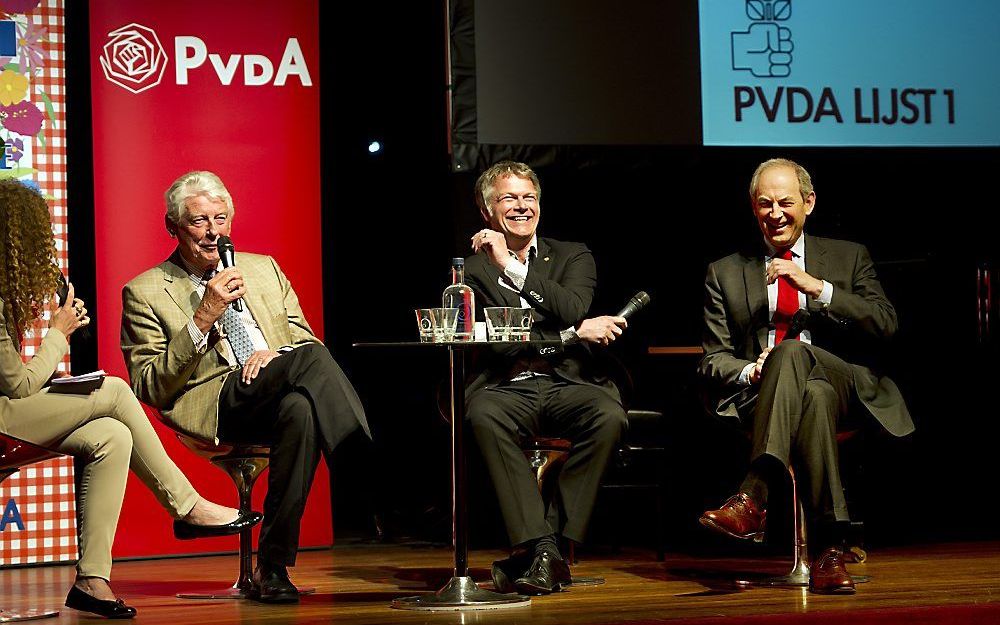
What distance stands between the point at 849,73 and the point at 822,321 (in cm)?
241

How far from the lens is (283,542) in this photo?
12.3 feet

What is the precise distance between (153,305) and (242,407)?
450 mm

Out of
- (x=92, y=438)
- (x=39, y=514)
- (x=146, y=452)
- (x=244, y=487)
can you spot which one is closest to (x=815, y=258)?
(x=244, y=487)

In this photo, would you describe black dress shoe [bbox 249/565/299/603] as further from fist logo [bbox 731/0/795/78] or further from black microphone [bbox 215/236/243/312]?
fist logo [bbox 731/0/795/78]

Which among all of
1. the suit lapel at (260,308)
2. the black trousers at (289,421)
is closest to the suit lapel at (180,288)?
the suit lapel at (260,308)

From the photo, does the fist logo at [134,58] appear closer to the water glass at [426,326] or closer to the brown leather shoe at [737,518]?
the water glass at [426,326]

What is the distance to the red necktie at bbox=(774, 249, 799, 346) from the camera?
421cm

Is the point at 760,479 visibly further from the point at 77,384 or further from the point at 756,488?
the point at 77,384

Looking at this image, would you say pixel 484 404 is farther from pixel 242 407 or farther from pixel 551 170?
pixel 551 170

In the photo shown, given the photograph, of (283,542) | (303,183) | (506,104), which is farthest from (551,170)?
(283,542)

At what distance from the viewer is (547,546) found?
3.81 m

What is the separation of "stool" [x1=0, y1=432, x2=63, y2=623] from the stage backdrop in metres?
1.60

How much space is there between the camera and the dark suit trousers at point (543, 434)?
3.82m

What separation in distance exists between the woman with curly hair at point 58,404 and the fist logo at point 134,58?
170cm
